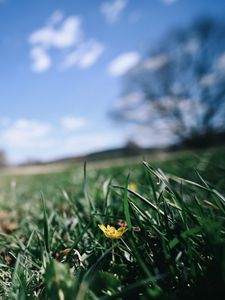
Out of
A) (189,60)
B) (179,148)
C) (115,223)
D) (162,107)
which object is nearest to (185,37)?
(189,60)

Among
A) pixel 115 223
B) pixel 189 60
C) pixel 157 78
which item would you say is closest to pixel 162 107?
pixel 157 78

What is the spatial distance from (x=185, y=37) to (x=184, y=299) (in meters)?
21.1

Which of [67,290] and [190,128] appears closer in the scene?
[67,290]

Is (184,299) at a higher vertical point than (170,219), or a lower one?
lower

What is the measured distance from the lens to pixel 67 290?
567 mm

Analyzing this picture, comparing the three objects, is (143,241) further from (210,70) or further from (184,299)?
(210,70)

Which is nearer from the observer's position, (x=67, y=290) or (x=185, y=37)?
(x=67, y=290)

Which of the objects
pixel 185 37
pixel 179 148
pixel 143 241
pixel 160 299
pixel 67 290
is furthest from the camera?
pixel 179 148

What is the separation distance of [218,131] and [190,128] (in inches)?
83.5

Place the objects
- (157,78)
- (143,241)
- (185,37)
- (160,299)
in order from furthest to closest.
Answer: (157,78)
(185,37)
(143,241)
(160,299)

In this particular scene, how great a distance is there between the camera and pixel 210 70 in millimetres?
19469

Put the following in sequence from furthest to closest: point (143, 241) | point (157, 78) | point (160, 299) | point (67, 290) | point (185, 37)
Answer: point (157, 78)
point (185, 37)
point (143, 241)
point (67, 290)
point (160, 299)

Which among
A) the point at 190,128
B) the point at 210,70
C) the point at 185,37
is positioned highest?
the point at 185,37

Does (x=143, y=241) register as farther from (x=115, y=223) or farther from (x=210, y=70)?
(x=210, y=70)
